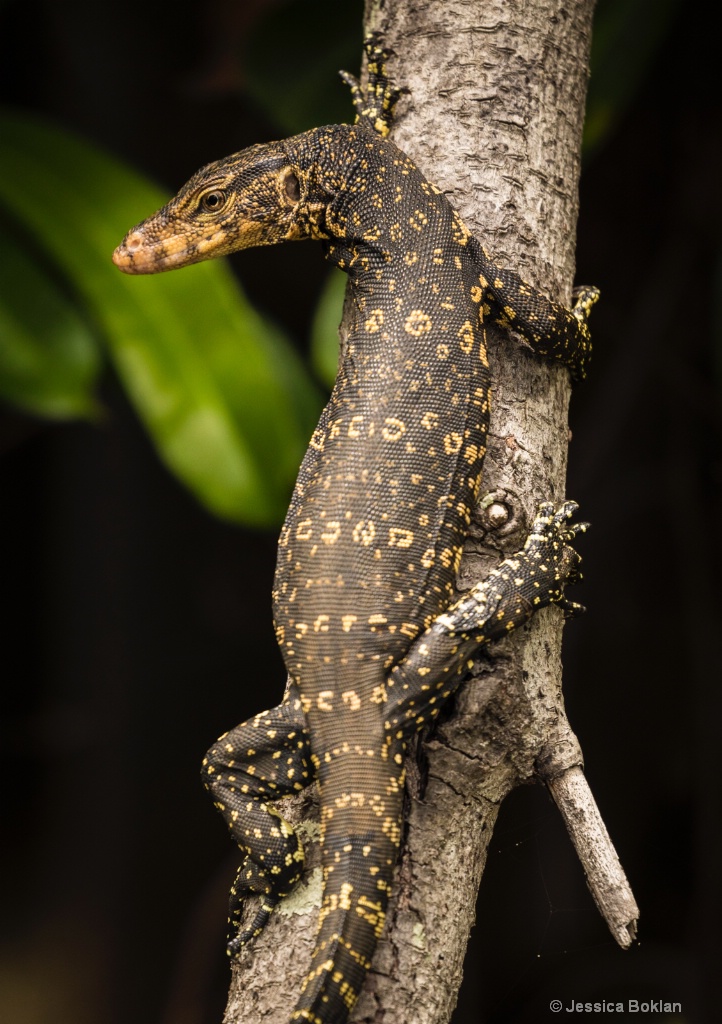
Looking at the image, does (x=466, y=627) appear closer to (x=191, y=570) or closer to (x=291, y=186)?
(x=291, y=186)

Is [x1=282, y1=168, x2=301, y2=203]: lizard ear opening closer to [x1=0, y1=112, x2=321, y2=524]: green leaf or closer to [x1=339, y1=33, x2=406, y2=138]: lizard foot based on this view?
[x1=339, y1=33, x2=406, y2=138]: lizard foot

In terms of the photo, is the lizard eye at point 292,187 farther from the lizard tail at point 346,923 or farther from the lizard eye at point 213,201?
the lizard tail at point 346,923

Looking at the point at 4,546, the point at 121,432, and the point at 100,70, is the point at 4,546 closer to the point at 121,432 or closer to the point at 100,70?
the point at 121,432

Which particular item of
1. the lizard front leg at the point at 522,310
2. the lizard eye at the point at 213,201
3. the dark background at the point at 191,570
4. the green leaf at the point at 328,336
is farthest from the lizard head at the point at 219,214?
the dark background at the point at 191,570

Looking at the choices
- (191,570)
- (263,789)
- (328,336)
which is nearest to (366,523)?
(263,789)

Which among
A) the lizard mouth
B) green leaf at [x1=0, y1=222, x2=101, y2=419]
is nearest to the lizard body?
the lizard mouth

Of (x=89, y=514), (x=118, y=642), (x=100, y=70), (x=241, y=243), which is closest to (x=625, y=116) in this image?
(x=100, y=70)

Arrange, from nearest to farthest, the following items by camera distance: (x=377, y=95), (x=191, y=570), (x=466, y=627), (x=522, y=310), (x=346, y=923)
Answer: (x=346, y=923) < (x=466, y=627) < (x=522, y=310) < (x=377, y=95) < (x=191, y=570)
